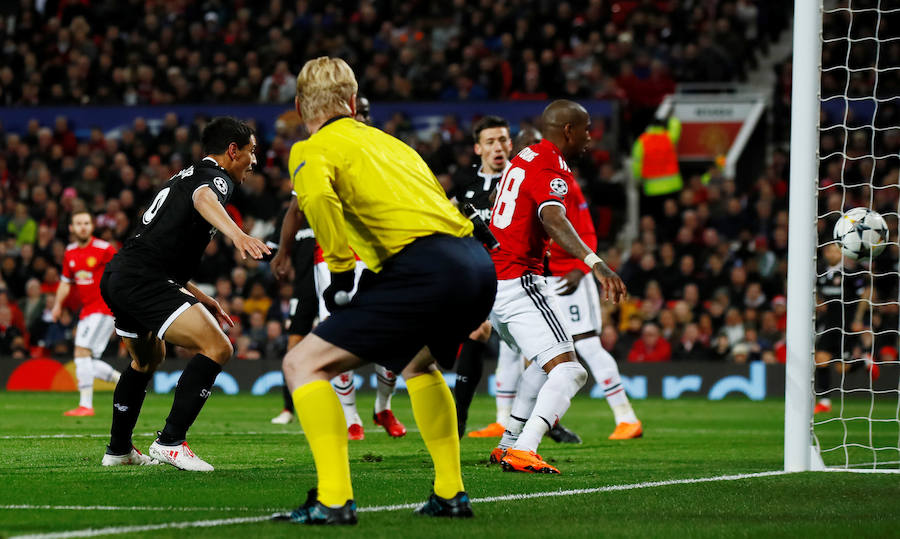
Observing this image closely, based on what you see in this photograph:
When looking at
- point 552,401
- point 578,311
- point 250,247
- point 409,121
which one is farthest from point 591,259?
point 409,121

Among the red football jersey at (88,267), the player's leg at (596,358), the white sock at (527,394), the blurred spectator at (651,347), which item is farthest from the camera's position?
the blurred spectator at (651,347)

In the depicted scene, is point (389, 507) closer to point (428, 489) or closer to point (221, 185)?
point (428, 489)

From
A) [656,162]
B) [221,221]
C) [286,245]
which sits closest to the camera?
[221,221]

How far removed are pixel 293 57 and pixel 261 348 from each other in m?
7.40

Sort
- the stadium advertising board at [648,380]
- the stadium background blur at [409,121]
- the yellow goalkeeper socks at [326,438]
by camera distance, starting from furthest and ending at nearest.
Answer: the stadium background blur at [409,121]
the stadium advertising board at [648,380]
the yellow goalkeeper socks at [326,438]

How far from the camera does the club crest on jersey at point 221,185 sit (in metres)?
7.53

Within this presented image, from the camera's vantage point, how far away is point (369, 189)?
17.6 ft

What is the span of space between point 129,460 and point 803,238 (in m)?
4.20

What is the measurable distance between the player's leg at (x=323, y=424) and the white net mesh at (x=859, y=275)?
4657 mm

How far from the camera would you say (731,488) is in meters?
6.97

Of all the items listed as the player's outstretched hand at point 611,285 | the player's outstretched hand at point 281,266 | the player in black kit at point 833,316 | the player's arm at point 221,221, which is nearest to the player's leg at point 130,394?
the player's outstretched hand at point 281,266

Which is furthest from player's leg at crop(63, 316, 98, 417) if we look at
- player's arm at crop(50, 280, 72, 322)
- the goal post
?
the goal post

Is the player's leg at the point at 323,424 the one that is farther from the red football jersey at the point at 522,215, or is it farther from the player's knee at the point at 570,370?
the red football jersey at the point at 522,215

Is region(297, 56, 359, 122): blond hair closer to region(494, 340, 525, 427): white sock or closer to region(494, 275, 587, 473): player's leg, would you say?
region(494, 275, 587, 473): player's leg
